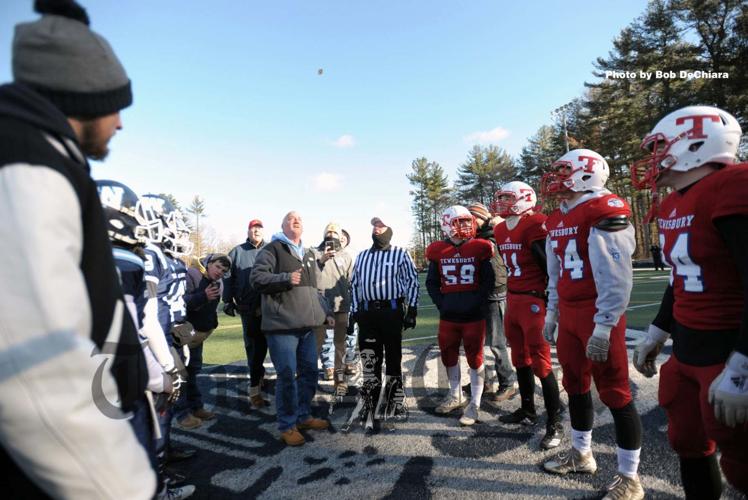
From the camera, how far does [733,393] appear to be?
189 centimetres

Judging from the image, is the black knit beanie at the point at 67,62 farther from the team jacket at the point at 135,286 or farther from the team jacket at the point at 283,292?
the team jacket at the point at 283,292

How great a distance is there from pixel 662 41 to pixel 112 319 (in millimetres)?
36477

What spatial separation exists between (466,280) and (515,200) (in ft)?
3.74

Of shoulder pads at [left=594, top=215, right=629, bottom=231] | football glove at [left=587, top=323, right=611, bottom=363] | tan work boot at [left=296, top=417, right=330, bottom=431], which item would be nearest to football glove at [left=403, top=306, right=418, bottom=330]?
tan work boot at [left=296, top=417, right=330, bottom=431]

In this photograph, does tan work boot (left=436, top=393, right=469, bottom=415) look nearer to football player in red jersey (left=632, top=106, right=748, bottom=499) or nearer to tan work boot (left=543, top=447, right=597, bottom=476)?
tan work boot (left=543, top=447, right=597, bottom=476)

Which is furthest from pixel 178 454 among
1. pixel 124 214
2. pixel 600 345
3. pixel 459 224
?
pixel 600 345

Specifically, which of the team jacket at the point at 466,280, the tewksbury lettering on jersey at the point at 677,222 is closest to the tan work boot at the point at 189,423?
the team jacket at the point at 466,280

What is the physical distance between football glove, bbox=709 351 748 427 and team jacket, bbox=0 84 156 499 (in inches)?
96.1

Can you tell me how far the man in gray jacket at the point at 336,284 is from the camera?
669 centimetres

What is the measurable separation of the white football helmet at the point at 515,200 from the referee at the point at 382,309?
1451mm

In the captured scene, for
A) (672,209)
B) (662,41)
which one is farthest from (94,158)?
(662,41)

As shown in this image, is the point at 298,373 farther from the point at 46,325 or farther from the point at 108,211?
the point at 46,325

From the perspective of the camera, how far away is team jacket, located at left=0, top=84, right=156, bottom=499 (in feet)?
2.78

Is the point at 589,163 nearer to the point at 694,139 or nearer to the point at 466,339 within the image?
the point at 694,139
